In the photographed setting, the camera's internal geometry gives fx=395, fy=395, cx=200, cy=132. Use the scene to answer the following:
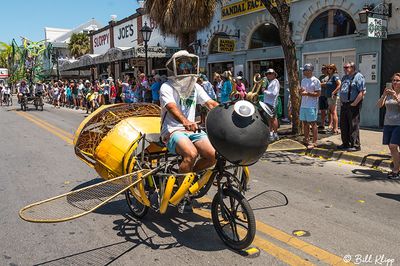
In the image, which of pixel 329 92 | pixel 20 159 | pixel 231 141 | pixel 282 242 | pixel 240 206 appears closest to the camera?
pixel 231 141

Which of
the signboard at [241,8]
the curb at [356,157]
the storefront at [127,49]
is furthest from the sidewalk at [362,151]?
the storefront at [127,49]

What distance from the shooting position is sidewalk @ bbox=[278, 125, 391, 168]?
25.8 ft

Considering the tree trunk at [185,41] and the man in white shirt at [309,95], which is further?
the tree trunk at [185,41]

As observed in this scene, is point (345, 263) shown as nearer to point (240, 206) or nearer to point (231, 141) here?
point (240, 206)

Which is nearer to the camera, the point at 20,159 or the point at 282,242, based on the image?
the point at 282,242

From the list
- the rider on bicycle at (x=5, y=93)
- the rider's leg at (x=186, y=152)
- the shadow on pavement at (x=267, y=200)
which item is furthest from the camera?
the rider on bicycle at (x=5, y=93)

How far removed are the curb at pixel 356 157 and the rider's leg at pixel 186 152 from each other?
5.05m

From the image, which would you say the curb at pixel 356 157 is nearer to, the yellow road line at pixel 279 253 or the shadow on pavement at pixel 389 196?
the shadow on pavement at pixel 389 196

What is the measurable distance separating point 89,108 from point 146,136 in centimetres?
1932

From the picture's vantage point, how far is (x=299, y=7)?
47.4 feet

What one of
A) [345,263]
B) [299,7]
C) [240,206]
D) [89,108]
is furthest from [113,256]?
[89,108]

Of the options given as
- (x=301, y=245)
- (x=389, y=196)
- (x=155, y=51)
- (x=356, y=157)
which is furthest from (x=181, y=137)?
(x=155, y=51)

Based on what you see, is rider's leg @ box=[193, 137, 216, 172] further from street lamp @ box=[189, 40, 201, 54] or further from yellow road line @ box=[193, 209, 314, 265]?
street lamp @ box=[189, 40, 201, 54]

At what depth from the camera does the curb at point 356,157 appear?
7.71m
